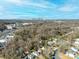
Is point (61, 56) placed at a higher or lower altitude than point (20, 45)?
lower

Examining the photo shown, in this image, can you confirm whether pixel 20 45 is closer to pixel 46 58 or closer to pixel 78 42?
pixel 46 58

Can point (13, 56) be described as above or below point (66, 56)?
above

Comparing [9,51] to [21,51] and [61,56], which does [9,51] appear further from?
[61,56]

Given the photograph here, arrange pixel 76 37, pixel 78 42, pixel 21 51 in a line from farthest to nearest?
pixel 76 37, pixel 78 42, pixel 21 51

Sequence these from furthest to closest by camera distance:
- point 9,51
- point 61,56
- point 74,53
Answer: point 74,53 < point 61,56 < point 9,51

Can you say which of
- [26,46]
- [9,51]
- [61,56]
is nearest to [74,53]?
[61,56]

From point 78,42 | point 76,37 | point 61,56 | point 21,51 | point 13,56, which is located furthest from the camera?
point 76,37

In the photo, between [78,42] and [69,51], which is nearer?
[69,51]

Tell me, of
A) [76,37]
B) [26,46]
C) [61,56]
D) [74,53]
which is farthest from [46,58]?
[76,37]

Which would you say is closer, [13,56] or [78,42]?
[13,56]
